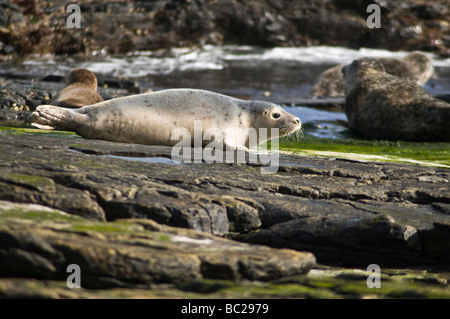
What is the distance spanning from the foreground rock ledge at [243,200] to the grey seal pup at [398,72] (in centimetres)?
1041

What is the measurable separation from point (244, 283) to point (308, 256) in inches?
17.0

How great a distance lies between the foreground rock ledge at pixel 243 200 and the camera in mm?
3523

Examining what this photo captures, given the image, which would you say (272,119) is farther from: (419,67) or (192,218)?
(419,67)

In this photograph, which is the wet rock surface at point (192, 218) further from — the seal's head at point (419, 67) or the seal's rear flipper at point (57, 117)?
the seal's head at point (419, 67)

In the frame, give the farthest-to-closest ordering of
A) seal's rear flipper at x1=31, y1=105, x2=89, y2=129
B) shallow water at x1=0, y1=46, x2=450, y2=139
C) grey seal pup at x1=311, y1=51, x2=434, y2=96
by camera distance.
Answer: shallow water at x1=0, y1=46, x2=450, y2=139
grey seal pup at x1=311, y1=51, x2=434, y2=96
seal's rear flipper at x1=31, y1=105, x2=89, y2=129

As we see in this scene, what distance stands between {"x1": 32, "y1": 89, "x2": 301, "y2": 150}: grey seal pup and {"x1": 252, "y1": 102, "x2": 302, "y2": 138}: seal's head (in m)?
0.19

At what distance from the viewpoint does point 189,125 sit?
19.0 ft

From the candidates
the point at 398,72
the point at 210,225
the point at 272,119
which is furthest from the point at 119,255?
the point at 398,72

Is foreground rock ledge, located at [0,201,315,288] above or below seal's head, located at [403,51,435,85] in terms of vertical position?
below

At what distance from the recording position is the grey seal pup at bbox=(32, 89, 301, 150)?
5.57 meters

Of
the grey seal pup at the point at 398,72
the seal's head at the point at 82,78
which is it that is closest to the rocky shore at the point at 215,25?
the grey seal pup at the point at 398,72

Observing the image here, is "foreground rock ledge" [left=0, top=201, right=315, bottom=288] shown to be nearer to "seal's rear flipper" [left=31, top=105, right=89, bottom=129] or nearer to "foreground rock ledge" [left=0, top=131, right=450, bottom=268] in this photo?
"foreground rock ledge" [left=0, top=131, right=450, bottom=268]

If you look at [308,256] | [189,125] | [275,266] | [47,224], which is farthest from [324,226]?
[189,125]

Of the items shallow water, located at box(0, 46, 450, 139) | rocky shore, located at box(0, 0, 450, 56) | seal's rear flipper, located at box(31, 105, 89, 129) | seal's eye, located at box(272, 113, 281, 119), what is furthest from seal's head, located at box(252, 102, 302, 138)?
rocky shore, located at box(0, 0, 450, 56)
